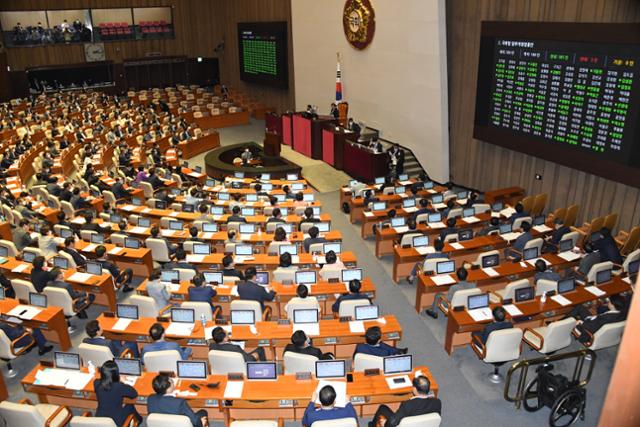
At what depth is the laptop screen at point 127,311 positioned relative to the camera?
9055 millimetres

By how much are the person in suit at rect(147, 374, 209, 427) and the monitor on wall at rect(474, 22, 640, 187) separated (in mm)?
10767

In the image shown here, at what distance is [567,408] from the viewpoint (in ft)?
24.2

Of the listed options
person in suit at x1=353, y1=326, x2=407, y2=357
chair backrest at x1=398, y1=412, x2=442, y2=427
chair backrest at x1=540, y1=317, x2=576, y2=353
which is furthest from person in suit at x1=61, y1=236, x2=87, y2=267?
chair backrest at x1=540, y1=317, x2=576, y2=353

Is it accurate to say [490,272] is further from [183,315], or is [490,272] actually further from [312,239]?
[183,315]

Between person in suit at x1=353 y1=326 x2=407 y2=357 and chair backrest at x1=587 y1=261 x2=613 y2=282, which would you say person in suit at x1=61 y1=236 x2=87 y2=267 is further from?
chair backrest at x1=587 y1=261 x2=613 y2=282

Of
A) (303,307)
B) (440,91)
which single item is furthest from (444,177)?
(303,307)

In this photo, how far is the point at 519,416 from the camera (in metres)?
7.85

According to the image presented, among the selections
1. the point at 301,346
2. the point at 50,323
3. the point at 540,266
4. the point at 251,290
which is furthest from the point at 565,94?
the point at 50,323

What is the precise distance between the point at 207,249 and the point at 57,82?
2709 cm

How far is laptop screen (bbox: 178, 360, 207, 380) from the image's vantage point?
7.44m

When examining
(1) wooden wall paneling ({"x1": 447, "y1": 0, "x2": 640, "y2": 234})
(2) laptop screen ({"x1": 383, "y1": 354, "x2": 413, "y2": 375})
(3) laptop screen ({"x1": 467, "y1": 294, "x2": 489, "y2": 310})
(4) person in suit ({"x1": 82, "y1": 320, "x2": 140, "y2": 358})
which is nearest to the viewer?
(2) laptop screen ({"x1": 383, "y1": 354, "x2": 413, "y2": 375})

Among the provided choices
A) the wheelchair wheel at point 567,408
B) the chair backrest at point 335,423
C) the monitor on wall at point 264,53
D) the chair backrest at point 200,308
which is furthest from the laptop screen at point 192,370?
the monitor on wall at point 264,53

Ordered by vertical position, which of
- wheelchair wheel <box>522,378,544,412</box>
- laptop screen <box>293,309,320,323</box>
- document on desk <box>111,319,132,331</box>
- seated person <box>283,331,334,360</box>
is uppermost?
seated person <box>283,331,334,360</box>

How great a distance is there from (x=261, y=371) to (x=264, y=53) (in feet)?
79.3
